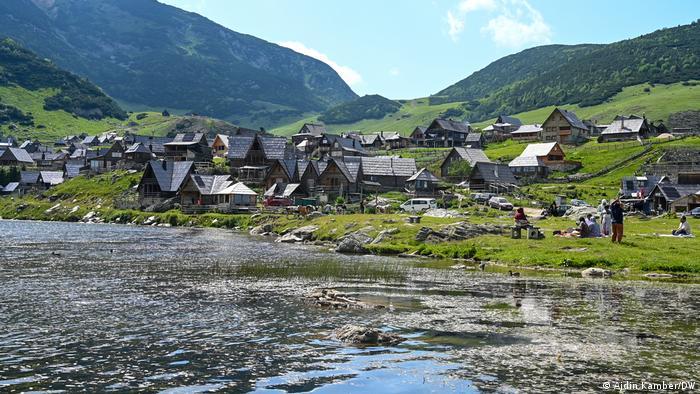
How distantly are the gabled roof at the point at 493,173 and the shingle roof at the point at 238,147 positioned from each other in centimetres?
5249

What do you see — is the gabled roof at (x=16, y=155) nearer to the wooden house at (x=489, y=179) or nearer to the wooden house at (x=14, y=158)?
the wooden house at (x=14, y=158)

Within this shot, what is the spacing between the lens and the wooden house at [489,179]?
382 ft

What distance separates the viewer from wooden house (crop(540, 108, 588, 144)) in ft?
595

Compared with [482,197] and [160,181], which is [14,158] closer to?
[160,181]

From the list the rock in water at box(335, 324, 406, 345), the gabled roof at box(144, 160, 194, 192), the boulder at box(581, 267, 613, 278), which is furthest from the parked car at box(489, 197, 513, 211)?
the rock in water at box(335, 324, 406, 345)

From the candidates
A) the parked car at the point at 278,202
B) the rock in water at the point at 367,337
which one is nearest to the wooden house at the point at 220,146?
the parked car at the point at 278,202

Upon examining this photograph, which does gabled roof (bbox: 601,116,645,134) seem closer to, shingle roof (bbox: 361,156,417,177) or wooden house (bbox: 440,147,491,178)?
wooden house (bbox: 440,147,491,178)

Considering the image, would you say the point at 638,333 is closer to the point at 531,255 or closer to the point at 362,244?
the point at 531,255

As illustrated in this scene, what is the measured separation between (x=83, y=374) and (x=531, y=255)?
124 ft

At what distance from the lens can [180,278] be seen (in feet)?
129

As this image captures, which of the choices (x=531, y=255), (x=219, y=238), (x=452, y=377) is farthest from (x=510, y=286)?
(x=219, y=238)

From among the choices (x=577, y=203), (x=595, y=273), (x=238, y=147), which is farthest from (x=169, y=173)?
(x=595, y=273)

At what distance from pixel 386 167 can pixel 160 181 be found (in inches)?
1771

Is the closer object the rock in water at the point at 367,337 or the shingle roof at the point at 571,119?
the rock in water at the point at 367,337
